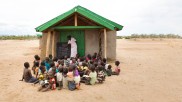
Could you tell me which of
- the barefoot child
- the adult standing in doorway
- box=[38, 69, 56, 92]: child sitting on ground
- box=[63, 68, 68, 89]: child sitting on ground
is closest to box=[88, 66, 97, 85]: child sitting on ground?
box=[63, 68, 68, 89]: child sitting on ground

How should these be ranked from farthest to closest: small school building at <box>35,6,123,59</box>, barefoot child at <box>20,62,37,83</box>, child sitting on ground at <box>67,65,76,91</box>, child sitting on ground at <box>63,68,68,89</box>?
small school building at <box>35,6,123,59</box>, barefoot child at <box>20,62,37,83</box>, child sitting on ground at <box>63,68,68,89</box>, child sitting on ground at <box>67,65,76,91</box>

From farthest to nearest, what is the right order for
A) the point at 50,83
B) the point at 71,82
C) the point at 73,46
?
the point at 73,46
the point at 71,82
the point at 50,83

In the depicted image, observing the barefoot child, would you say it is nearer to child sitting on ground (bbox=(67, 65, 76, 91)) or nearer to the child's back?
child sitting on ground (bbox=(67, 65, 76, 91))

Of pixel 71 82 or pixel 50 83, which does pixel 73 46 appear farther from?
pixel 50 83

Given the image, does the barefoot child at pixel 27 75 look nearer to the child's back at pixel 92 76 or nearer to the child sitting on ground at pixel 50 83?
the child sitting on ground at pixel 50 83

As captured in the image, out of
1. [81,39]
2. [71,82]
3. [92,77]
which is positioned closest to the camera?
[71,82]

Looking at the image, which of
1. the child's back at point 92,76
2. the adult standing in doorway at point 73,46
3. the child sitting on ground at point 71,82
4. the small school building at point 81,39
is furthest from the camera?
the small school building at point 81,39

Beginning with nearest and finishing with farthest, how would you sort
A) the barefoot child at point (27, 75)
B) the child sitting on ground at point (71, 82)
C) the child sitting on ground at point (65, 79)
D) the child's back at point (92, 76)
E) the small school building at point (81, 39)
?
the child sitting on ground at point (71, 82) < the child sitting on ground at point (65, 79) < the child's back at point (92, 76) < the barefoot child at point (27, 75) < the small school building at point (81, 39)

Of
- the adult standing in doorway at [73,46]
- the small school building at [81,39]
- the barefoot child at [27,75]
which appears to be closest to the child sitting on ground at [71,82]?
the barefoot child at [27,75]

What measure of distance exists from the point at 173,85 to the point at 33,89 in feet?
17.8

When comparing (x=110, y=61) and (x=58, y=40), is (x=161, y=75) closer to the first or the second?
(x=110, y=61)

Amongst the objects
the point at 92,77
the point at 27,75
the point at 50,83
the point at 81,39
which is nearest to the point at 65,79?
the point at 50,83

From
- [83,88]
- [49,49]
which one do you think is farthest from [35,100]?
[49,49]

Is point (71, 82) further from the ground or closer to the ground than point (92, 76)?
closer to the ground
